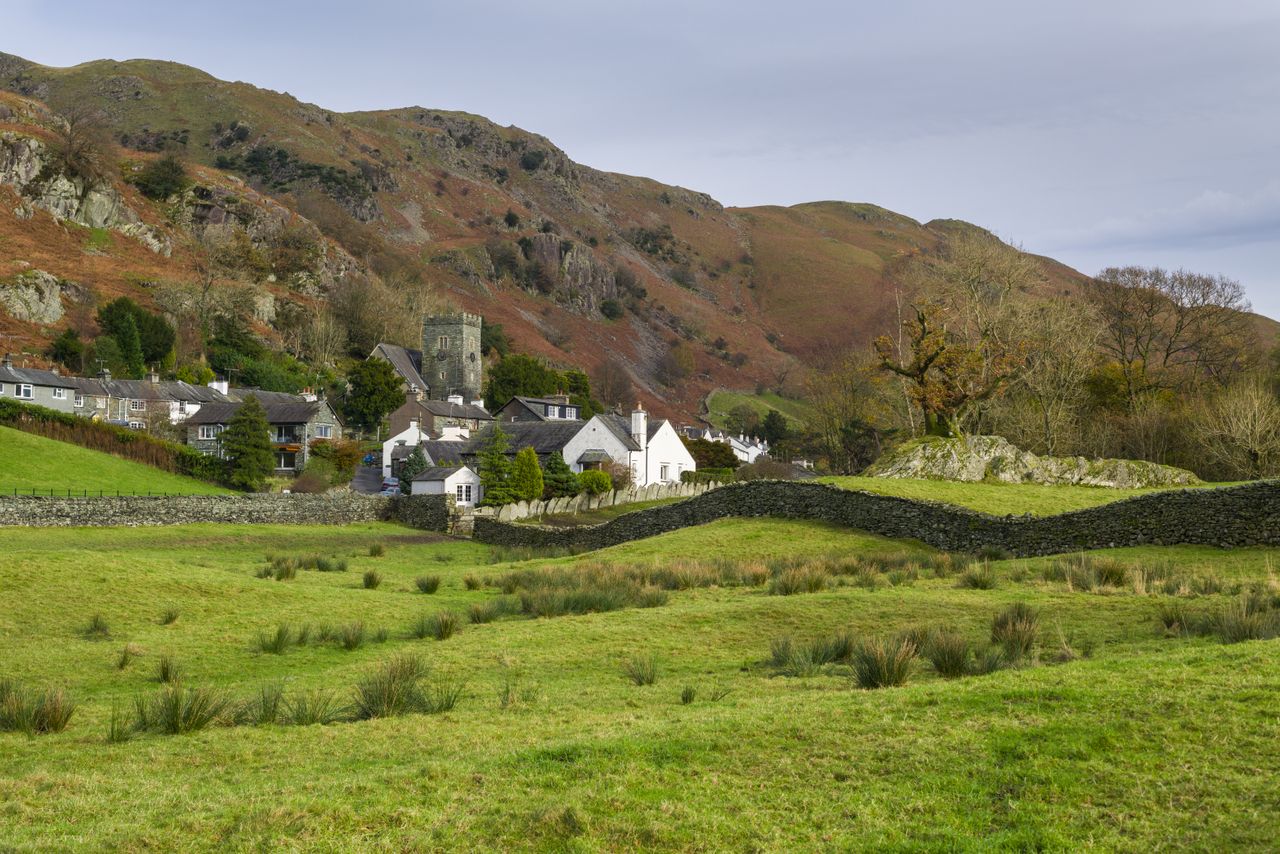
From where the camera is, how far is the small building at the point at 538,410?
8894 cm

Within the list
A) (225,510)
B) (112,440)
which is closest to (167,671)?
(225,510)

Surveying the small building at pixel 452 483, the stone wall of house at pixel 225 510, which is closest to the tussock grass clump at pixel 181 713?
the stone wall of house at pixel 225 510

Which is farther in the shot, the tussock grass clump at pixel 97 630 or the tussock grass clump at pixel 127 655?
the tussock grass clump at pixel 97 630

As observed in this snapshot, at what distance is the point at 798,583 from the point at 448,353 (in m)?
93.2

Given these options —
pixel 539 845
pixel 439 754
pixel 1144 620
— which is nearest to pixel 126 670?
pixel 439 754

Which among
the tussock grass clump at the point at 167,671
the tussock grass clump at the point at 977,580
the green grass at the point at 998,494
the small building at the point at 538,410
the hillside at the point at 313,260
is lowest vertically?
the tussock grass clump at the point at 167,671

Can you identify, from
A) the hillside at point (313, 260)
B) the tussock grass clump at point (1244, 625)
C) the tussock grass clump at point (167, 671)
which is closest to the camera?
the tussock grass clump at point (1244, 625)

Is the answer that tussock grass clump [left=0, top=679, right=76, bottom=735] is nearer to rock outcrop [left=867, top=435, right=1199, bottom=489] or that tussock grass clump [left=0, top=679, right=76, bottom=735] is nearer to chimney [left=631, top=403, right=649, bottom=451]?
rock outcrop [left=867, top=435, right=1199, bottom=489]

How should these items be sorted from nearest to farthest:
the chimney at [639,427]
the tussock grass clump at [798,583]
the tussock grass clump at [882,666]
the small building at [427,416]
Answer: the tussock grass clump at [882,666] → the tussock grass clump at [798,583] → the chimney at [639,427] → the small building at [427,416]

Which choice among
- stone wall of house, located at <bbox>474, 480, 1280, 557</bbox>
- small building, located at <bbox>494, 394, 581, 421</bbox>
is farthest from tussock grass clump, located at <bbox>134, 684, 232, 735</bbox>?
small building, located at <bbox>494, 394, 581, 421</bbox>

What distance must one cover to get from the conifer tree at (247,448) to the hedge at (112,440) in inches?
39.9

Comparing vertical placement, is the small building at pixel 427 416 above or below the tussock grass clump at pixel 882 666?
above

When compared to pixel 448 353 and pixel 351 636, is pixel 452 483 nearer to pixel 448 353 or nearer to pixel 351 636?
pixel 351 636

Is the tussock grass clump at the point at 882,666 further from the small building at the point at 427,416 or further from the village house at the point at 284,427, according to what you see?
the small building at the point at 427,416
